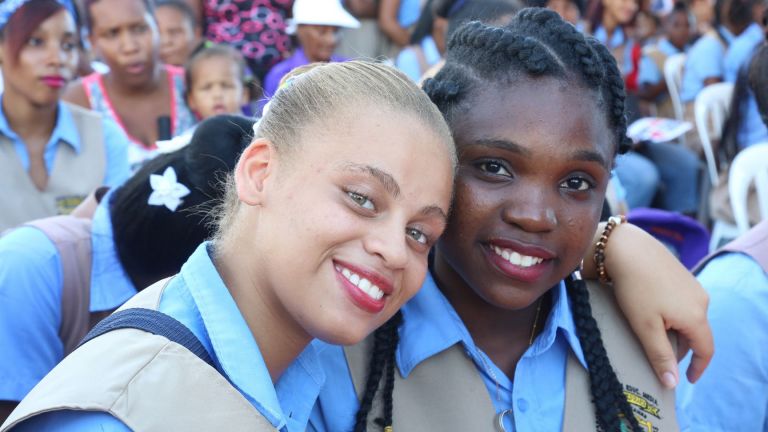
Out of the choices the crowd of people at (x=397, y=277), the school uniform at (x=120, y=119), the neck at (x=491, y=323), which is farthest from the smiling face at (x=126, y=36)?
the neck at (x=491, y=323)

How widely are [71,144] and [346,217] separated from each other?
107 inches

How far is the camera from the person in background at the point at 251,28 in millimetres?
5988

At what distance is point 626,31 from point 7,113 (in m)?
6.26

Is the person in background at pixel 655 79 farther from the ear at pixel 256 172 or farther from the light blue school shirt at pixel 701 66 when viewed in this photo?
the ear at pixel 256 172

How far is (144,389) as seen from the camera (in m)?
1.26

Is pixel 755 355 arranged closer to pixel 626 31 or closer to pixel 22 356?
pixel 22 356

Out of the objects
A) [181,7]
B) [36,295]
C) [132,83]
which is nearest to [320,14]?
[181,7]

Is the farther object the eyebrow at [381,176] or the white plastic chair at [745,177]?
the white plastic chair at [745,177]

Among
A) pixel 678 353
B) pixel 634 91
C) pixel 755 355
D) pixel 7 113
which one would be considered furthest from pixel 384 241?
pixel 634 91

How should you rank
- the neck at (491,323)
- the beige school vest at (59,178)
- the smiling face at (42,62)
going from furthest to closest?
the smiling face at (42,62) < the beige school vest at (59,178) < the neck at (491,323)

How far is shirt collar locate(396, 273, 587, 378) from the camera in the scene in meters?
1.82

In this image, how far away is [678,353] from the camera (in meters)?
2.03

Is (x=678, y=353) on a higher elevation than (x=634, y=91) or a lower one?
higher

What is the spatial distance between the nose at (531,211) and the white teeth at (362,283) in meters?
0.36
